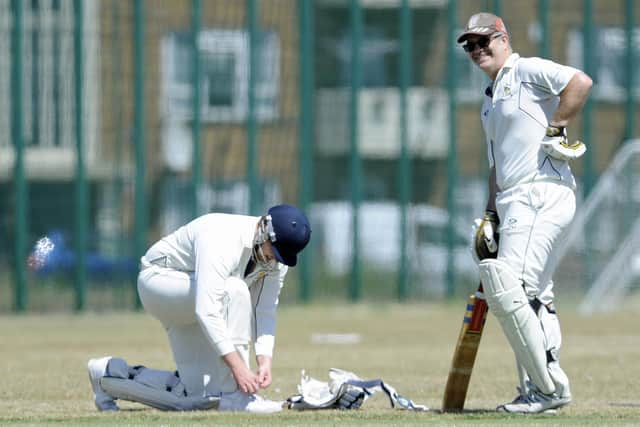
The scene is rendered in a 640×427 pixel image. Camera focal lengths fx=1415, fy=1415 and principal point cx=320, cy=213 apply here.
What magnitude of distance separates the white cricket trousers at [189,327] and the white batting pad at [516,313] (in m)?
1.23

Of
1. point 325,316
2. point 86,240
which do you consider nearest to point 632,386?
point 325,316

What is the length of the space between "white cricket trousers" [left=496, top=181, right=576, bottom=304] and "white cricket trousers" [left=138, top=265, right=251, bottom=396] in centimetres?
133

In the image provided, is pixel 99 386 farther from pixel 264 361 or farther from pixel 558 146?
pixel 558 146

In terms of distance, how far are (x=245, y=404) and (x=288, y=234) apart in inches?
36.2

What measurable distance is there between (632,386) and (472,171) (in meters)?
11.1

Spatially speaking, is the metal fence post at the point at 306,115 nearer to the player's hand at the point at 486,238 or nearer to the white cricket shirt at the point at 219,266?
the white cricket shirt at the point at 219,266

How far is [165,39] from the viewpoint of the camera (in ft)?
62.7

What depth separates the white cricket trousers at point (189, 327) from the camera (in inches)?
278

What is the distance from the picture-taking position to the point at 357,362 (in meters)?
10.9

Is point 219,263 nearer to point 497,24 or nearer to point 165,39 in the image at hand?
point 497,24

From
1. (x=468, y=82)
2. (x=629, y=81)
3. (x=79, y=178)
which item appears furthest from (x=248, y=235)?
(x=629, y=81)

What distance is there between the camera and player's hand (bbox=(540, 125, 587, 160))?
6.86m

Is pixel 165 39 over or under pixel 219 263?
over

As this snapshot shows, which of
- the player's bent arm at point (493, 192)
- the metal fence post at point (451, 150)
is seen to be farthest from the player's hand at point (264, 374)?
the metal fence post at point (451, 150)
